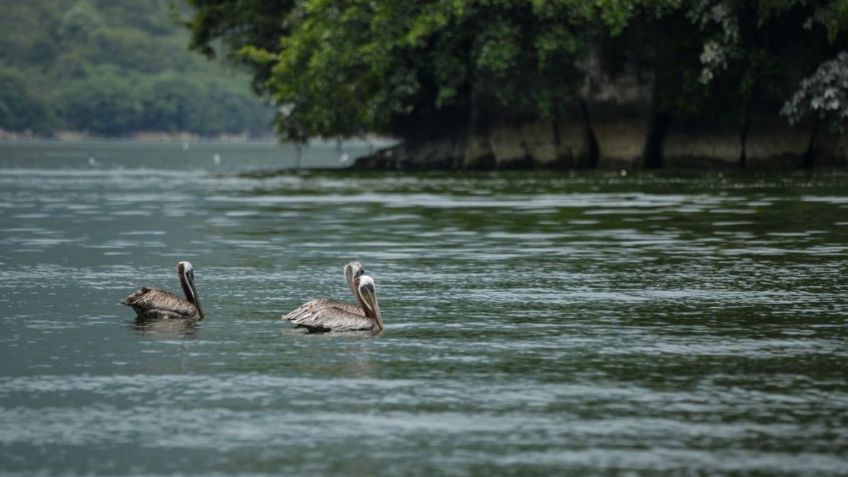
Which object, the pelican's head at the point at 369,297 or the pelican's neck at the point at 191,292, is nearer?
the pelican's head at the point at 369,297

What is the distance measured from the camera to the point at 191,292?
17656 mm

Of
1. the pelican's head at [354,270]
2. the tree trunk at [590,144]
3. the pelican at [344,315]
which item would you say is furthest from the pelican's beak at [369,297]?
the tree trunk at [590,144]

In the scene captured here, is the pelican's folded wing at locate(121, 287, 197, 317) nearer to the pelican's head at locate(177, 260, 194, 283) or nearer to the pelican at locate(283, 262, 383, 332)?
the pelican's head at locate(177, 260, 194, 283)

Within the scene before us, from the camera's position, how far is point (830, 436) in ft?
37.0

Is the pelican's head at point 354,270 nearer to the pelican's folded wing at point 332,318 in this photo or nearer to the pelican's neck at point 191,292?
the pelican's folded wing at point 332,318

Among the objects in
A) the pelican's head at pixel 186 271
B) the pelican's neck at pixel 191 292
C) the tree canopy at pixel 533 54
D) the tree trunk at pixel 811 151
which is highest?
the tree canopy at pixel 533 54

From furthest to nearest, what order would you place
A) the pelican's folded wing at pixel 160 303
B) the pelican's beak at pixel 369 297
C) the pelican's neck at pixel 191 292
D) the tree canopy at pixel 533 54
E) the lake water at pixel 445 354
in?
the tree canopy at pixel 533 54 < the pelican's folded wing at pixel 160 303 < the pelican's neck at pixel 191 292 < the pelican's beak at pixel 369 297 < the lake water at pixel 445 354

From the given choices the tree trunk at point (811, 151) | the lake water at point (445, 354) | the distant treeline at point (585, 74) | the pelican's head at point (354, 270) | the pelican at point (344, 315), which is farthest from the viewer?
the tree trunk at point (811, 151)

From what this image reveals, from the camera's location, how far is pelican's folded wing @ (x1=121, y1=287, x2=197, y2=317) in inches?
696

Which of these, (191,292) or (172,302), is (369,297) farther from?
(172,302)

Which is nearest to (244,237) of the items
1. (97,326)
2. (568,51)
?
(97,326)

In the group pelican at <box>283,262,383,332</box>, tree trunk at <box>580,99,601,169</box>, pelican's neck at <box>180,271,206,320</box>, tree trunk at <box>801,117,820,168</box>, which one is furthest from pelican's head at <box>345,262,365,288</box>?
tree trunk at <box>580,99,601,169</box>

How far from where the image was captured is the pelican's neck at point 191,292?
17.6 m

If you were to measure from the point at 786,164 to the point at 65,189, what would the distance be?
75.4ft
